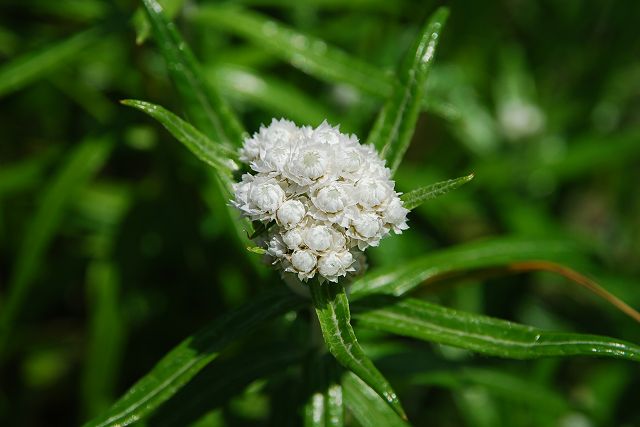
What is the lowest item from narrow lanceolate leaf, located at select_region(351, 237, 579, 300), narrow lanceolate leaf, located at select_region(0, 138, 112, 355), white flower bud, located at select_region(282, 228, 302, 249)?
white flower bud, located at select_region(282, 228, 302, 249)

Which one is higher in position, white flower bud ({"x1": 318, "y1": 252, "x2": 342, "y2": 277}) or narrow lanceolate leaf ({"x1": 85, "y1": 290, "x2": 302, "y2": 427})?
narrow lanceolate leaf ({"x1": 85, "y1": 290, "x2": 302, "y2": 427})

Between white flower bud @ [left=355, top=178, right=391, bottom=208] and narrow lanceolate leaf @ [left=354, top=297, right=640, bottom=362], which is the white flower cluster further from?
narrow lanceolate leaf @ [left=354, top=297, right=640, bottom=362]

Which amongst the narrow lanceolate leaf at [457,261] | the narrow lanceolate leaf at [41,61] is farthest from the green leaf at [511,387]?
the narrow lanceolate leaf at [41,61]

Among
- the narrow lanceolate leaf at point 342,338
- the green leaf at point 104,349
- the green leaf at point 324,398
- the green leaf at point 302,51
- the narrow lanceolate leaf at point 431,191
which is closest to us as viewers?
the narrow lanceolate leaf at point 342,338

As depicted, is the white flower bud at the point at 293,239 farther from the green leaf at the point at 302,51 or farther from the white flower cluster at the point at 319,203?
the green leaf at the point at 302,51

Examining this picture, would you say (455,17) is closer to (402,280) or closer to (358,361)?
(402,280)

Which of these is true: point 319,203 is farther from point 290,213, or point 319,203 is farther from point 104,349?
point 104,349

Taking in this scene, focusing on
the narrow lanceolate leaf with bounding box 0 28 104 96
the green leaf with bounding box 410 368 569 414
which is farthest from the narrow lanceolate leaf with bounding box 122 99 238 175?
the green leaf with bounding box 410 368 569 414
